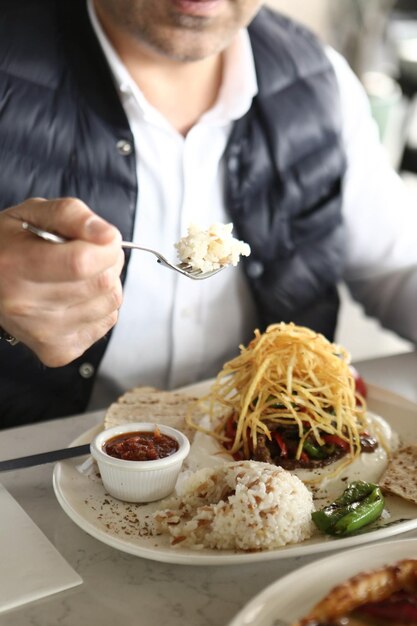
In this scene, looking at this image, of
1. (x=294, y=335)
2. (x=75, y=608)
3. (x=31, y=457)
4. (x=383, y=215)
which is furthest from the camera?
(x=383, y=215)

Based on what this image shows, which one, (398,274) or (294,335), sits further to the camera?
(398,274)

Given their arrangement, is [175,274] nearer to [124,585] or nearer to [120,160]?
[120,160]

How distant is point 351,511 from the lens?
4.10 feet

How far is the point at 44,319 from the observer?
4.04ft

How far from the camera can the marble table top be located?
3.61 feet

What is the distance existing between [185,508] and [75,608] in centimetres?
24

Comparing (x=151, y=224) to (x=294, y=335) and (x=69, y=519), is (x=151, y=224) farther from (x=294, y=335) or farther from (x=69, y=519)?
(x=69, y=519)

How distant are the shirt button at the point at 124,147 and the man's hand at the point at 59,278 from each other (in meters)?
0.83

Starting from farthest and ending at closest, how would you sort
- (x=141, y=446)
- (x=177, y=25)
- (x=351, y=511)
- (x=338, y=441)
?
(x=177, y=25) → (x=338, y=441) → (x=141, y=446) → (x=351, y=511)

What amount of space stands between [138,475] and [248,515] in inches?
8.5

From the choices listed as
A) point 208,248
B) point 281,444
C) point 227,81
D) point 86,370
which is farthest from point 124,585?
point 227,81

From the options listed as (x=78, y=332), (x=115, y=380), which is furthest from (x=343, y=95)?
(x=78, y=332)

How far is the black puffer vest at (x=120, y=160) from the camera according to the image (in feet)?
6.63

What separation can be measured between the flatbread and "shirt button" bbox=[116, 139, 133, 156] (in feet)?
3.27
